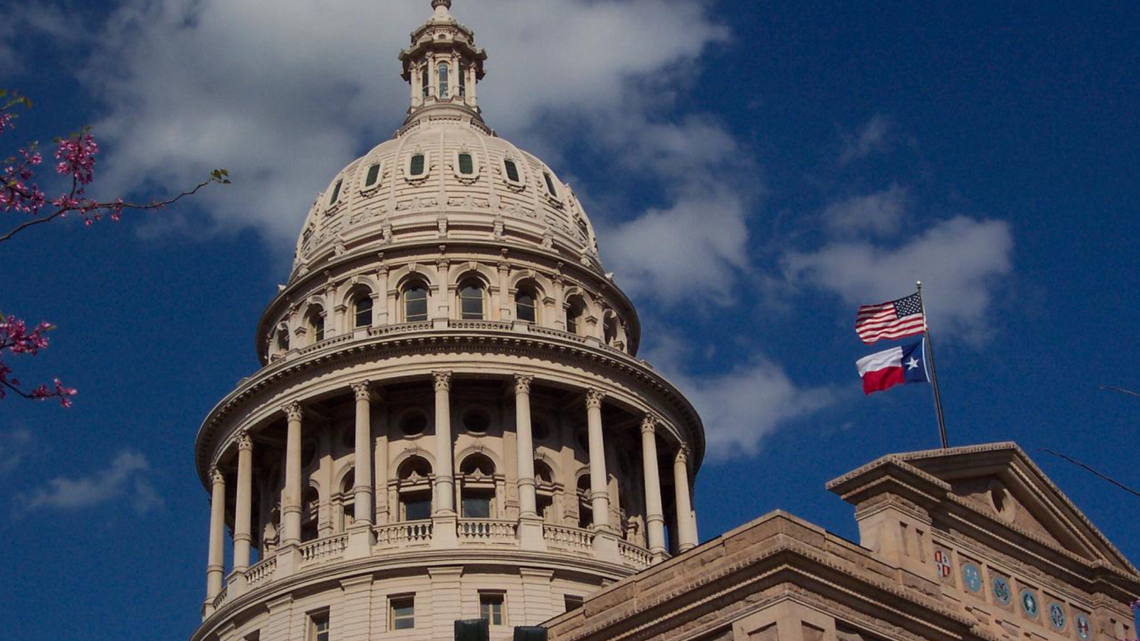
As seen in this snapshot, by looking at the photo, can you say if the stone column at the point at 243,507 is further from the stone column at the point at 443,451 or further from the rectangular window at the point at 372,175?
the rectangular window at the point at 372,175

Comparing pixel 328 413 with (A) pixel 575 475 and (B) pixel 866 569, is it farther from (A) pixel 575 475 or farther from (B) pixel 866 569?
(B) pixel 866 569

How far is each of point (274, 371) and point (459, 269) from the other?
30.9 ft

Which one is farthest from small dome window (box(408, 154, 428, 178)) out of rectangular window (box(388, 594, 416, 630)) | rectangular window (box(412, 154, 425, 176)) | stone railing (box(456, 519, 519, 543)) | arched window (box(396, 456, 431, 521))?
rectangular window (box(388, 594, 416, 630))

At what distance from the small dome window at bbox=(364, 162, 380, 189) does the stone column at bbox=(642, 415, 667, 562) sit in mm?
17843

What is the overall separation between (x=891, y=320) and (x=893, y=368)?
69.0 inches

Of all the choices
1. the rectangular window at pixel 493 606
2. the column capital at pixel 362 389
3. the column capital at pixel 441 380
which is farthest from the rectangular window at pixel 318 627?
the column capital at pixel 441 380

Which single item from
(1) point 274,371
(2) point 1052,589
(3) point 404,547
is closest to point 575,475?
(3) point 404,547

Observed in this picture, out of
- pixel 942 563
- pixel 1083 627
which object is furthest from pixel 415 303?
pixel 942 563

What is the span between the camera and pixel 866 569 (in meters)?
41.7

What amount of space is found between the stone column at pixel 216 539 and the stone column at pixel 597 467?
16.1 metres

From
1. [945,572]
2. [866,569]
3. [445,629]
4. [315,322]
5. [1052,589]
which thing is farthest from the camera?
[315,322]

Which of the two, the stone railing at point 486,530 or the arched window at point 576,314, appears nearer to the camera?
the stone railing at point 486,530

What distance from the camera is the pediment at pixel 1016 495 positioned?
4741cm

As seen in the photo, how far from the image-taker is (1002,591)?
47.5m
